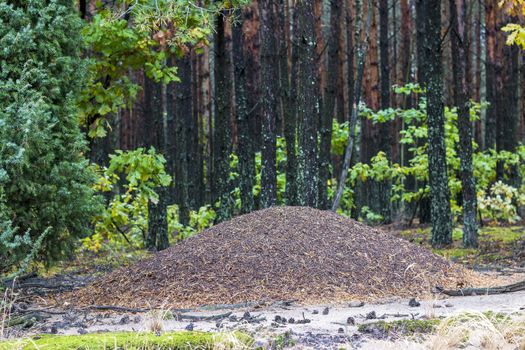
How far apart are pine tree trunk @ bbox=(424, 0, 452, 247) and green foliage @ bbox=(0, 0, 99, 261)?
6513 millimetres

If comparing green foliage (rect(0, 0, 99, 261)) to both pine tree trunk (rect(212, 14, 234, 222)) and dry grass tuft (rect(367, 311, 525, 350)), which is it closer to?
dry grass tuft (rect(367, 311, 525, 350))

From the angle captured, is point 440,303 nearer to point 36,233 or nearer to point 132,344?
point 132,344

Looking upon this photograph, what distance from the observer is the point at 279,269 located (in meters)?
8.79

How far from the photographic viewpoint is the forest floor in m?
5.97

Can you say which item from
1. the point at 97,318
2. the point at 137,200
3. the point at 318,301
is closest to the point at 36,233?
the point at 97,318

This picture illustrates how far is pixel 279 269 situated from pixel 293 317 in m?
1.62

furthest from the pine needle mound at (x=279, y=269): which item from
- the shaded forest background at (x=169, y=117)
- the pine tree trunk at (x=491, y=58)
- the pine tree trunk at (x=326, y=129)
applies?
the pine tree trunk at (x=491, y=58)

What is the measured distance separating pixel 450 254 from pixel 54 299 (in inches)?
270

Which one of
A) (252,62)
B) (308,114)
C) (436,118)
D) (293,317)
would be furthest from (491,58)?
(293,317)

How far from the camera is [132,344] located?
5.16m

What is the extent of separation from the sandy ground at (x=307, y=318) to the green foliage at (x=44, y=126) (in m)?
1.70

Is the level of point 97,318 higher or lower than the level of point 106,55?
lower

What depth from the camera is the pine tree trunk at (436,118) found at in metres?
13.4

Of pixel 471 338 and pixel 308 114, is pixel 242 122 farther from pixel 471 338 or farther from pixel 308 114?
pixel 471 338
